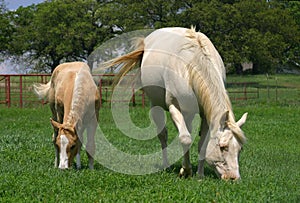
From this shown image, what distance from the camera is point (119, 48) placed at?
32.7 ft

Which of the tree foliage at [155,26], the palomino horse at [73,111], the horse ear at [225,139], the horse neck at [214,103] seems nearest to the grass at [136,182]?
the palomino horse at [73,111]

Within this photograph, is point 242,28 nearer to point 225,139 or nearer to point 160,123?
point 160,123

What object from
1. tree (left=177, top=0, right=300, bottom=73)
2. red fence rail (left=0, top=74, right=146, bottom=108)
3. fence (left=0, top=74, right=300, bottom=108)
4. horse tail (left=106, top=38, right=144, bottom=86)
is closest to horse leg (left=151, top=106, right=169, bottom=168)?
horse tail (left=106, top=38, right=144, bottom=86)

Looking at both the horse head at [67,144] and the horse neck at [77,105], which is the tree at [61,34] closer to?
the horse neck at [77,105]

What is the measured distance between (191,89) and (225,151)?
105 centimetres

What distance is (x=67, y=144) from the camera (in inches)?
279

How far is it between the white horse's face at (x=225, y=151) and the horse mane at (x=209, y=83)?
63 millimetres

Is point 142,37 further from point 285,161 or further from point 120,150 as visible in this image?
point 285,161

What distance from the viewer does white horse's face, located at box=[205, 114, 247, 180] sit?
20.4 feet

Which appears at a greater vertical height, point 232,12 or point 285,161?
point 232,12

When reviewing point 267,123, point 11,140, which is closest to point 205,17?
point 267,123

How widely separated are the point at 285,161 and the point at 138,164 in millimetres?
2741

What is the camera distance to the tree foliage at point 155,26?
3991cm

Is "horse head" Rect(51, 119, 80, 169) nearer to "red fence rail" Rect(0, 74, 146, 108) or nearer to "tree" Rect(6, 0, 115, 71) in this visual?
"red fence rail" Rect(0, 74, 146, 108)
